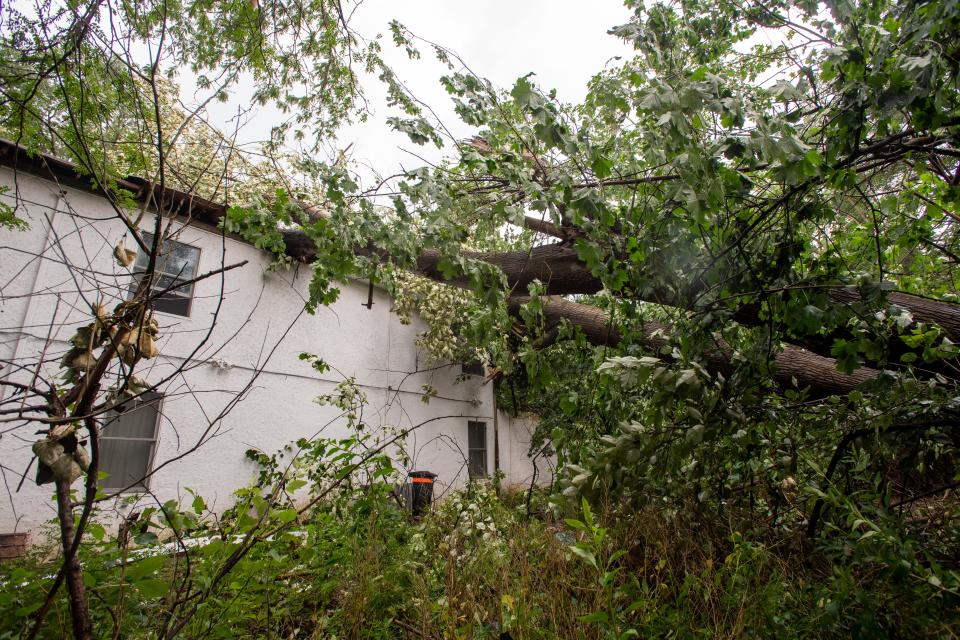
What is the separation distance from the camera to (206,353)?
690cm

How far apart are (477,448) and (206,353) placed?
617cm

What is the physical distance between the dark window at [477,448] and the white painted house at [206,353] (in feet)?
1.39

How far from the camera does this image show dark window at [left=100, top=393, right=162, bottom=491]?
600 centimetres

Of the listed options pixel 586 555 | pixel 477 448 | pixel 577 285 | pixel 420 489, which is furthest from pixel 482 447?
pixel 586 555

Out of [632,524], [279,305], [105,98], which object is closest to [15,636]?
[632,524]

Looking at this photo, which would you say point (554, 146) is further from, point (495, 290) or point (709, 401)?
point (709, 401)

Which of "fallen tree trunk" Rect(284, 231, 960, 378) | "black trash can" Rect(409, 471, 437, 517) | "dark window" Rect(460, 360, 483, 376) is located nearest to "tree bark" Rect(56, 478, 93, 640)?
"fallen tree trunk" Rect(284, 231, 960, 378)

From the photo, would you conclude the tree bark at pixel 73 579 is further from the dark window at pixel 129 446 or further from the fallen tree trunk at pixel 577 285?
the dark window at pixel 129 446

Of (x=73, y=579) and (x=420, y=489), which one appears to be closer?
(x=73, y=579)

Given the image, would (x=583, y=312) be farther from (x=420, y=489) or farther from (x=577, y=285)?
(x=420, y=489)

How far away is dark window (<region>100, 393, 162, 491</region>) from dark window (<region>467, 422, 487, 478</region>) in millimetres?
6196

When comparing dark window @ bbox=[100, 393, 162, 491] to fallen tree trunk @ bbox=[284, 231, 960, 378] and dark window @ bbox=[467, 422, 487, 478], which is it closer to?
fallen tree trunk @ bbox=[284, 231, 960, 378]

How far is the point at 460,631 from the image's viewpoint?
7.55 ft

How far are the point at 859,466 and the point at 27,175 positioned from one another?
8.27 metres
